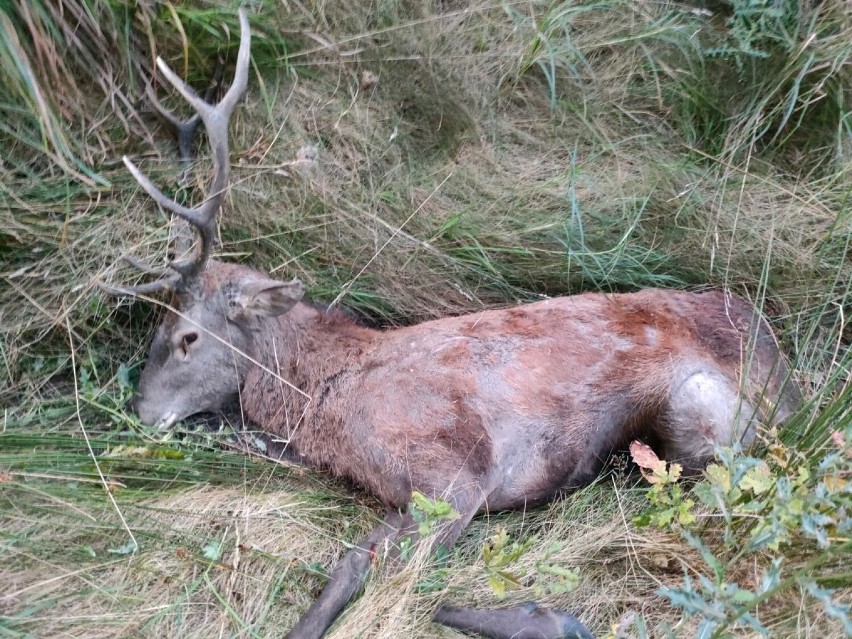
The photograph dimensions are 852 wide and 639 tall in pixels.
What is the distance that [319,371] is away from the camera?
3338 mm

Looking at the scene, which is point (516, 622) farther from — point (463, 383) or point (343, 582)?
point (463, 383)

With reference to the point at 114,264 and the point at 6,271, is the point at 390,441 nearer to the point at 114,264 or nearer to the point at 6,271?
the point at 114,264

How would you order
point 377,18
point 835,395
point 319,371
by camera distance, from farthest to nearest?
point 377,18
point 319,371
point 835,395

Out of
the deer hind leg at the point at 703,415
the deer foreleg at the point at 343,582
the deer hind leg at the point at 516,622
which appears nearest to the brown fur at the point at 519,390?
the deer hind leg at the point at 703,415

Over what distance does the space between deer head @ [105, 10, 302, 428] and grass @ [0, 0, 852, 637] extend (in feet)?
0.60

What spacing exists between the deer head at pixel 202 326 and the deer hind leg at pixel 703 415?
174 cm

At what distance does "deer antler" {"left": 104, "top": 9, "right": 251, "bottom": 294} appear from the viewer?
2996mm

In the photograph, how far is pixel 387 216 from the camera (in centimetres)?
376

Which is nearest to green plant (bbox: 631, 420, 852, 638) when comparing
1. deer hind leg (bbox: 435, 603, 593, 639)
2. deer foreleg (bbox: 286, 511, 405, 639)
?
deer hind leg (bbox: 435, 603, 593, 639)

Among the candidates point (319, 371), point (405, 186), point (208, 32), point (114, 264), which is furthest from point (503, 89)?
point (114, 264)

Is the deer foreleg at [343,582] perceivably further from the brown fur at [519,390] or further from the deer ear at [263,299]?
the deer ear at [263,299]

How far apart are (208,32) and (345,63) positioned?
692 millimetres

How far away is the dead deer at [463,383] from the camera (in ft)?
10.00

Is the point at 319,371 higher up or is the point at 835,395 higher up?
the point at 319,371
